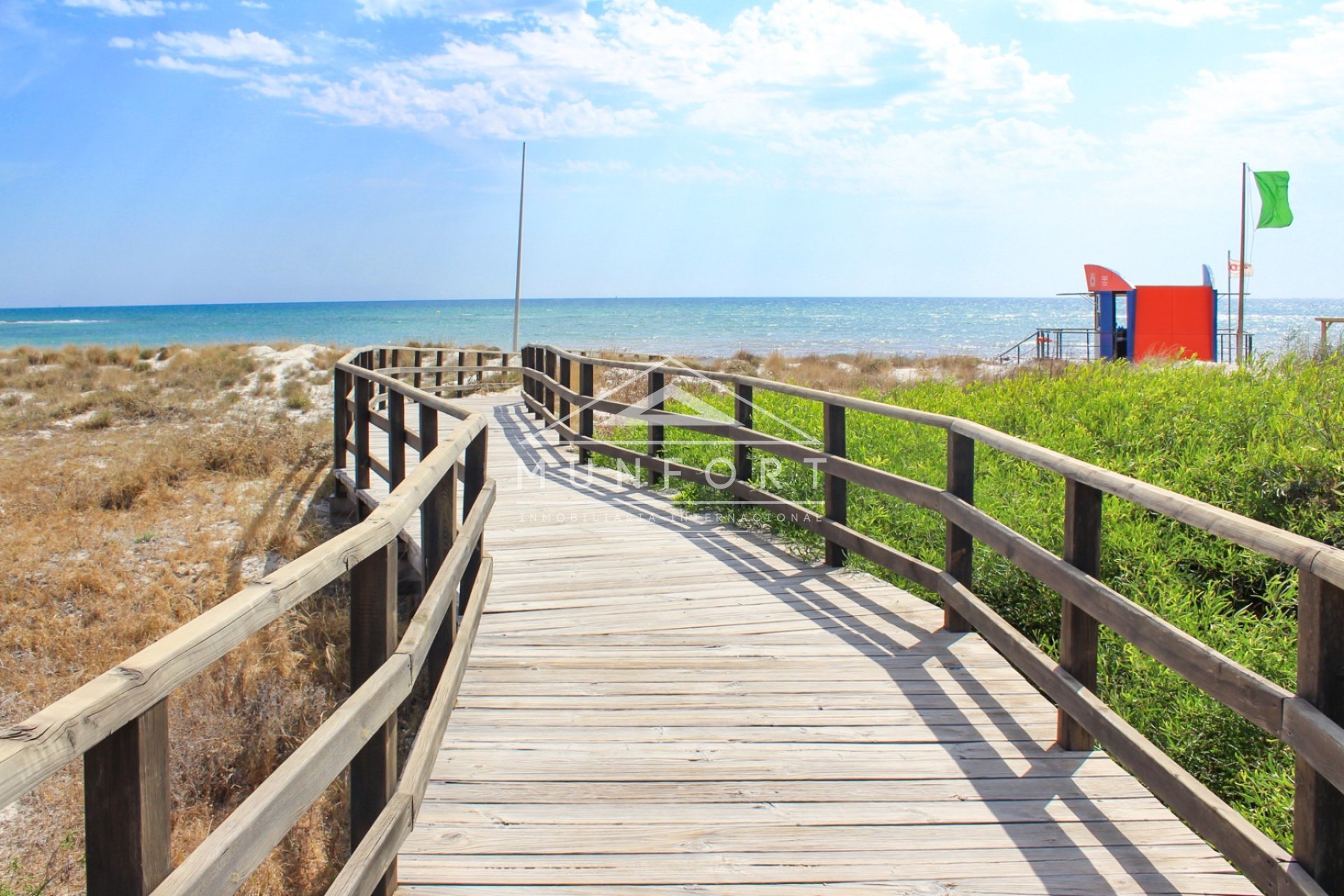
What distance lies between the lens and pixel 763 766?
3.39m

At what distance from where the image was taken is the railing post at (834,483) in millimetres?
5738

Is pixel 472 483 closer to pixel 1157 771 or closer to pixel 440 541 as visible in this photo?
pixel 440 541

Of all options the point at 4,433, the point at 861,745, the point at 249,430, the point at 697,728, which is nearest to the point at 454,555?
the point at 697,728

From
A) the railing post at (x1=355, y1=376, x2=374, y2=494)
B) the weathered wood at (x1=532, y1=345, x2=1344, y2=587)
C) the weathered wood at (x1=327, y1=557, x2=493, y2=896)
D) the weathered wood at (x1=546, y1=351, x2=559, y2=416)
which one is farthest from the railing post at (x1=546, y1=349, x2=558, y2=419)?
the weathered wood at (x1=327, y1=557, x2=493, y2=896)

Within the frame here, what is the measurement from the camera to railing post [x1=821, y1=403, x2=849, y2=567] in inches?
226

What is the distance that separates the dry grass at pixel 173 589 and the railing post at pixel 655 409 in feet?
10.2

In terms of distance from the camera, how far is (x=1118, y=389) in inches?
338

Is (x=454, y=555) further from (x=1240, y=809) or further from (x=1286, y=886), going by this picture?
(x=1240, y=809)

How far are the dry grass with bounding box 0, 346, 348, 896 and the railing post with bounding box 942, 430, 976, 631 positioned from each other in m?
3.04

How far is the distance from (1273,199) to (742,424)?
19915 mm

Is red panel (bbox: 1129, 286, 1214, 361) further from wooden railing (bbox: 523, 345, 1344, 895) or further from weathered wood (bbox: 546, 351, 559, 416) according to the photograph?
wooden railing (bbox: 523, 345, 1344, 895)

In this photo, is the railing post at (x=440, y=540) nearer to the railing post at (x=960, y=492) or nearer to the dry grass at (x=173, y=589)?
the dry grass at (x=173, y=589)

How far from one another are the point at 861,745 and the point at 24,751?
290cm

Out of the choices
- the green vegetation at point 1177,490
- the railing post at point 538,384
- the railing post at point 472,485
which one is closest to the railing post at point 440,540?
the railing post at point 472,485
